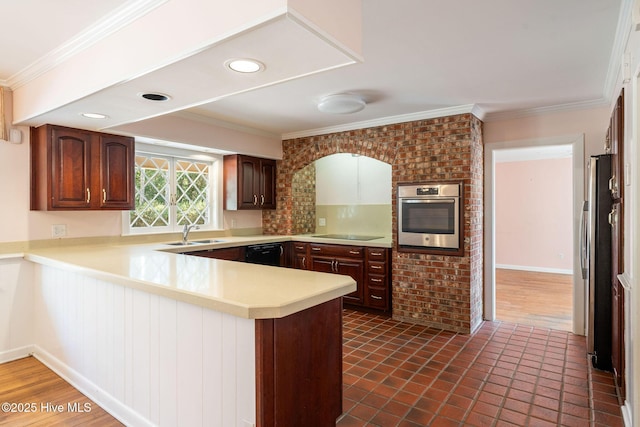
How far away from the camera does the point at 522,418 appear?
87.4 inches

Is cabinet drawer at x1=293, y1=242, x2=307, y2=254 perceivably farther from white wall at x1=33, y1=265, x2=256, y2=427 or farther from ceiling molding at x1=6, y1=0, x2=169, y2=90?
ceiling molding at x1=6, y1=0, x2=169, y2=90

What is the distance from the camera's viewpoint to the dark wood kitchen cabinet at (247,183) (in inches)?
191

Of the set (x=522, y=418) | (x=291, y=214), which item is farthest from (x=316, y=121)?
(x=522, y=418)

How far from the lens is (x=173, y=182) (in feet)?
14.7

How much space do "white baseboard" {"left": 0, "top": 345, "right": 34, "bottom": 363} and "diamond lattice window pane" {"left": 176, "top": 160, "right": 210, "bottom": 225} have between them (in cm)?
192

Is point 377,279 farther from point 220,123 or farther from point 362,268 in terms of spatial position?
point 220,123

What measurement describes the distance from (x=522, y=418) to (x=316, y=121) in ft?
11.8

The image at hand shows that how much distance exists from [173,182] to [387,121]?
2787mm

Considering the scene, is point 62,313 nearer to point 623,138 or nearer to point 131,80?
point 131,80

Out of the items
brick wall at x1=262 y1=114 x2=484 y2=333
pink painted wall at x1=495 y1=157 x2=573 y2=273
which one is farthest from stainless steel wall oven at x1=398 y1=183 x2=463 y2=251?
pink painted wall at x1=495 y1=157 x2=573 y2=273

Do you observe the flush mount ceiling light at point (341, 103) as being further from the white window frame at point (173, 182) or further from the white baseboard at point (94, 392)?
the white baseboard at point (94, 392)

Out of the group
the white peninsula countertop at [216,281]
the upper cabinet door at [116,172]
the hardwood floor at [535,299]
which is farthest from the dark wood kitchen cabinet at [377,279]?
the upper cabinet door at [116,172]

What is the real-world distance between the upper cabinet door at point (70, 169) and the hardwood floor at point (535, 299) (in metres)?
4.78

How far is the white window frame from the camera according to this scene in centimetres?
405
